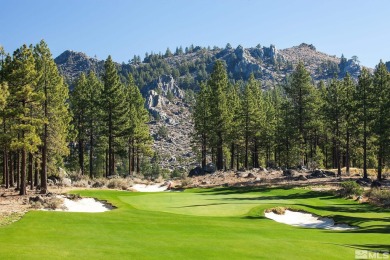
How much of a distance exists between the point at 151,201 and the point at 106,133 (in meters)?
30.0

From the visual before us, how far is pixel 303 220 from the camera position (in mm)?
26109

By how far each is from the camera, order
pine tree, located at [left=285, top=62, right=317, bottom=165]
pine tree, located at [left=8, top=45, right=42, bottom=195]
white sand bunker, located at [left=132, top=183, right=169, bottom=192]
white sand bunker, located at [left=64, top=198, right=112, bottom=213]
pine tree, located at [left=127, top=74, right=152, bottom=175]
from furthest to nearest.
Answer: pine tree, located at [left=127, top=74, right=152, bottom=175] → pine tree, located at [left=285, top=62, right=317, bottom=165] → white sand bunker, located at [left=132, top=183, right=169, bottom=192] → pine tree, located at [left=8, top=45, right=42, bottom=195] → white sand bunker, located at [left=64, top=198, right=112, bottom=213]

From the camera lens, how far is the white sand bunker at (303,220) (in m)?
24.1

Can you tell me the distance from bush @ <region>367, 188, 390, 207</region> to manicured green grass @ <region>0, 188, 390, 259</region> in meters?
3.81

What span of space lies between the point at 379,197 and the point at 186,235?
23.2 meters

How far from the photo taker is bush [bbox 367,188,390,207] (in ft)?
103

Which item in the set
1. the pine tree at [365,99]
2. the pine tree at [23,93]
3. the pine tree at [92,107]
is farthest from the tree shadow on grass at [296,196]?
the pine tree at [92,107]

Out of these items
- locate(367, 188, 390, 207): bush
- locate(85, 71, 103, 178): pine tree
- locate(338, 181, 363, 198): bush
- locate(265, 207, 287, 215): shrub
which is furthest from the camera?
locate(85, 71, 103, 178): pine tree

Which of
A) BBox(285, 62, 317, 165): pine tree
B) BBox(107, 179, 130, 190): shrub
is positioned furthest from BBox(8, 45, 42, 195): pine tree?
BBox(285, 62, 317, 165): pine tree

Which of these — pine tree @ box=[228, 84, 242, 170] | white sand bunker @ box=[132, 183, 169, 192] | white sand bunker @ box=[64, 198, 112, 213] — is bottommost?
white sand bunker @ box=[132, 183, 169, 192]

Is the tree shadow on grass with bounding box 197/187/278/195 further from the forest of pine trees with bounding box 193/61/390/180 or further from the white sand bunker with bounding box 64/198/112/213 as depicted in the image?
the forest of pine trees with bounding box 193/61/390/180

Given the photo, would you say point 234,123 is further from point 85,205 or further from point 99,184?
point 85,205

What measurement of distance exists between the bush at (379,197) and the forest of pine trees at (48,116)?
28.9 metres

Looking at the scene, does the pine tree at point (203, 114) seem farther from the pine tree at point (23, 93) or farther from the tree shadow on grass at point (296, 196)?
the pine tree at point (23, 93)
